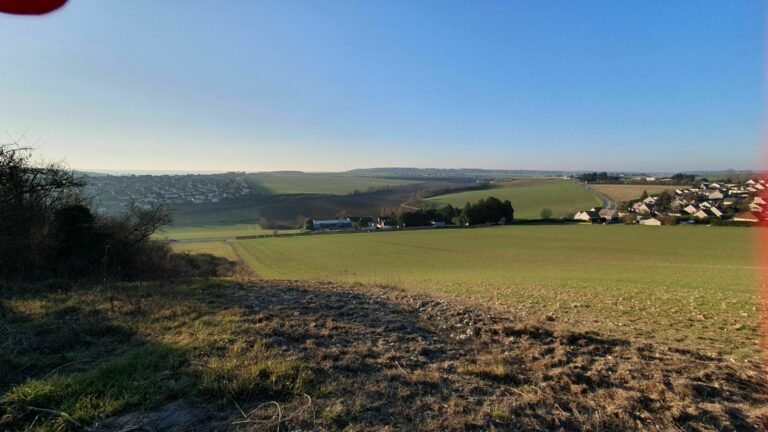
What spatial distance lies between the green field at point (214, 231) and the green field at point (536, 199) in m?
40.3

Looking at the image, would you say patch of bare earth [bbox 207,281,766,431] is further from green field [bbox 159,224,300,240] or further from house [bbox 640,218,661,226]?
house [bbox 640,218,661,226]

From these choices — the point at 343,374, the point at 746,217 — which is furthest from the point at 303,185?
the point at 343,374

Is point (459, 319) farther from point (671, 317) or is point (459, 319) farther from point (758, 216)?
point (758, 216)

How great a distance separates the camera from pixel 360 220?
75.8 metres

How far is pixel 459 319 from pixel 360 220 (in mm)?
69867

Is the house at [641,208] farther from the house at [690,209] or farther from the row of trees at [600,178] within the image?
the row of trees at [600,178]

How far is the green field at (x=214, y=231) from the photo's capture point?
198ft

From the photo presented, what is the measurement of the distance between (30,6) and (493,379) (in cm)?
404

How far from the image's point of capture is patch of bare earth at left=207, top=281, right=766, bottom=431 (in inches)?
113

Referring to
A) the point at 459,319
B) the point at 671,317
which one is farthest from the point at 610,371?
the point at 671,317

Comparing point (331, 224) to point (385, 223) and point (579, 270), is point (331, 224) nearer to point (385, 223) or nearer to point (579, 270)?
point (385, 223)

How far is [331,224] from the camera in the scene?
72.5 m

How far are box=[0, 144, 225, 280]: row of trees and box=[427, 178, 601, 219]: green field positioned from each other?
7281 centimetres

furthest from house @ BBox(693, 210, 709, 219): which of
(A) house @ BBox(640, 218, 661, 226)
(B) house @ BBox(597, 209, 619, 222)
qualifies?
(B) house @ BBox(597, 209, 619, 222)
